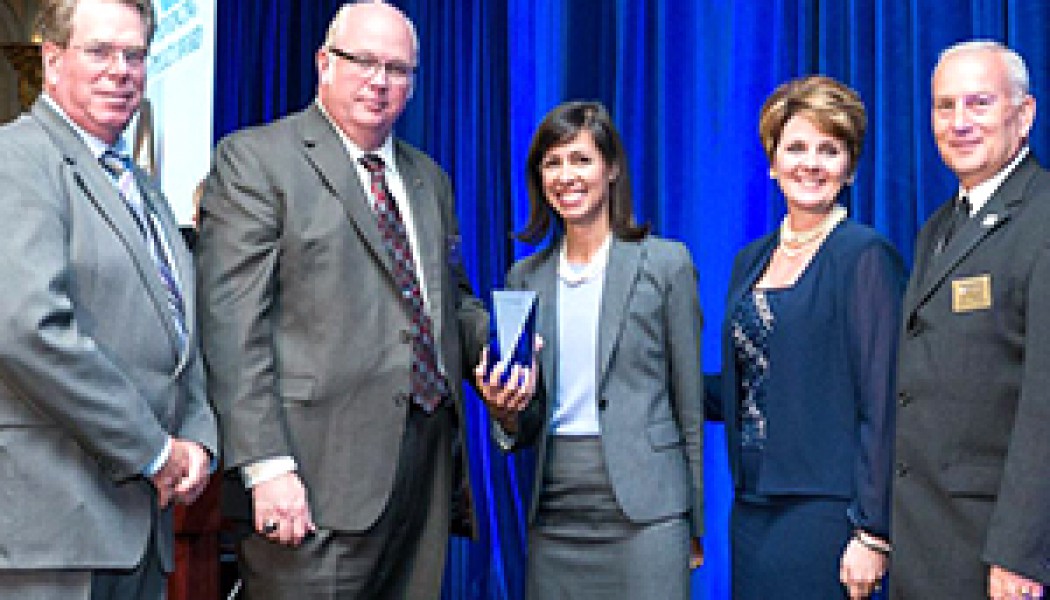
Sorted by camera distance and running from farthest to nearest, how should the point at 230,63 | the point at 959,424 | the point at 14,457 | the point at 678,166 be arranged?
the point at 230,63 → the point at 678,166 → the point at 959,424 → the point at 14,457

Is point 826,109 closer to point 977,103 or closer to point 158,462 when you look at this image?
point 977,103

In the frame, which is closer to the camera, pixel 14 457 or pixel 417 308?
pixel 14 457

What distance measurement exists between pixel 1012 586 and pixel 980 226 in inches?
25.1

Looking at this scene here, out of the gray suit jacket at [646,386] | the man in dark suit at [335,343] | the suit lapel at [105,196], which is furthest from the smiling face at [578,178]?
the suit lapel at [105,196]

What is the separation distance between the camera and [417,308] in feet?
7.77

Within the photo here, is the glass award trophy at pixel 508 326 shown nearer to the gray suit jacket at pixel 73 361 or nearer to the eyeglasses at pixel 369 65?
the eyeglasses at pixel 369 65

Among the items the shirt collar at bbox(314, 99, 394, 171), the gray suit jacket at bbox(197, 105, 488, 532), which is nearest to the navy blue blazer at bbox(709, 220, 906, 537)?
the gray suit jacket at bbox(197, 105, 488, 532)

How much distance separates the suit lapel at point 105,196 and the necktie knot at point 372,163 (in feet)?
1.73

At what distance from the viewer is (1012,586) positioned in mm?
1880

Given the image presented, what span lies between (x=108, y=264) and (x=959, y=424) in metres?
1.52

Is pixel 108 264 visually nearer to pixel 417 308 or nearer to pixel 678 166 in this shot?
pixel 417 308

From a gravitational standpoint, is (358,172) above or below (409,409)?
above

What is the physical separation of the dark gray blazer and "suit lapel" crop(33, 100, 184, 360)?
4.54 feet

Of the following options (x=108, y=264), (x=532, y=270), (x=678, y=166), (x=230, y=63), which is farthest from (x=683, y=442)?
(x=230, y=63)
